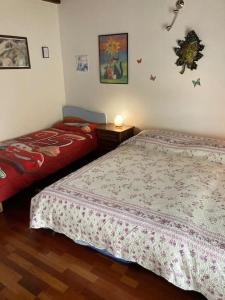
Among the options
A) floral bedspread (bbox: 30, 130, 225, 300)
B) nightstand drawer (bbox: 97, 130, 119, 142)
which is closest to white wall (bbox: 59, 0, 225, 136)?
nightstand drawer (bbox: 97, 130, 119, 142)

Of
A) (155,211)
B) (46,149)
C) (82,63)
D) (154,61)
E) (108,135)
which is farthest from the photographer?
(82,63)

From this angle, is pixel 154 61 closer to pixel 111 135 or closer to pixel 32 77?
pixel 111 135

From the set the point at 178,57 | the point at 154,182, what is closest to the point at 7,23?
the point at 178,57

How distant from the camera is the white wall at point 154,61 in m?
2.73

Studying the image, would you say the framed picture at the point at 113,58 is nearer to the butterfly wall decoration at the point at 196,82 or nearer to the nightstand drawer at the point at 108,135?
the nightstand drawer at the point at 108,135

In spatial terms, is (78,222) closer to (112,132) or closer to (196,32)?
(112,132)

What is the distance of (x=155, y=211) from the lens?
1705mm

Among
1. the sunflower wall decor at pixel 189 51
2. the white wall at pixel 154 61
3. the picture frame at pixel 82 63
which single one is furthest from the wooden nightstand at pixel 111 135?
the sunflower wall decor at pixel 189 51

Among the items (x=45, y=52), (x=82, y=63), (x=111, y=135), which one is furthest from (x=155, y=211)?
(x=45, y=52)

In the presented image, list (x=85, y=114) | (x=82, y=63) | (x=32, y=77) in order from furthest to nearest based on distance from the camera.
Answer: (x=85, y=114)
(x=82, y=63)
(x=32, y=77)

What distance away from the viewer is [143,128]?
3.48 metres

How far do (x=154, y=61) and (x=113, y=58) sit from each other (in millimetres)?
618

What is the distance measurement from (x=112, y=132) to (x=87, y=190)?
1478 mm

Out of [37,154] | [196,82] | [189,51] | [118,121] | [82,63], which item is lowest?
[37,154]
